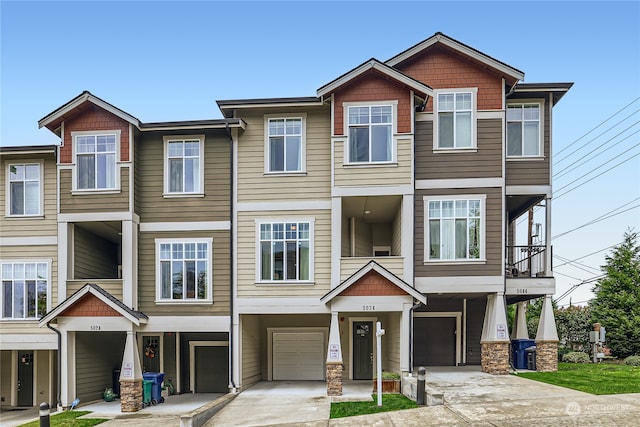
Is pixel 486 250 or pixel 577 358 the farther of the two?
pixel 577 358

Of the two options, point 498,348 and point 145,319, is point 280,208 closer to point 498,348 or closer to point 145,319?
point 145,319

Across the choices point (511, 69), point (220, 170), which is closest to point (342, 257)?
point (220, 170)

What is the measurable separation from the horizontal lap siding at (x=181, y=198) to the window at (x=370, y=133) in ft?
13.3

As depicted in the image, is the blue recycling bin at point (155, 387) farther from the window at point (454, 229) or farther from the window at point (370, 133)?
the window at point (454, 229)

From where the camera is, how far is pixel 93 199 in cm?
1677

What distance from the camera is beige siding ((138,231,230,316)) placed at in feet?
55.1

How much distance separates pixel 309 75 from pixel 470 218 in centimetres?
1243

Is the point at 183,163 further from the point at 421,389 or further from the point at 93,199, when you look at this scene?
the point at 421,389

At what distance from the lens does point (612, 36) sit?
20188mm

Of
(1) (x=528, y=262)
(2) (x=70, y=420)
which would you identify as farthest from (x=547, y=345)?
(2) (x=70, y=420)

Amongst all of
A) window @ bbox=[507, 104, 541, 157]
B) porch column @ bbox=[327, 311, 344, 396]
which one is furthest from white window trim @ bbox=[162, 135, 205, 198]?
window @ bbox=[507, 104, 541, 157]

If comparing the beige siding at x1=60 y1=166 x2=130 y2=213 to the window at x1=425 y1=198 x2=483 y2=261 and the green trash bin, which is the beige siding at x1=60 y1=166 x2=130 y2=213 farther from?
the window at x1=425 y1=198 x2=483 y2=261

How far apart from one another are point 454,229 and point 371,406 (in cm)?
606

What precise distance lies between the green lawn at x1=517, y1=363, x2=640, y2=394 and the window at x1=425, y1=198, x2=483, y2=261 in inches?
159
